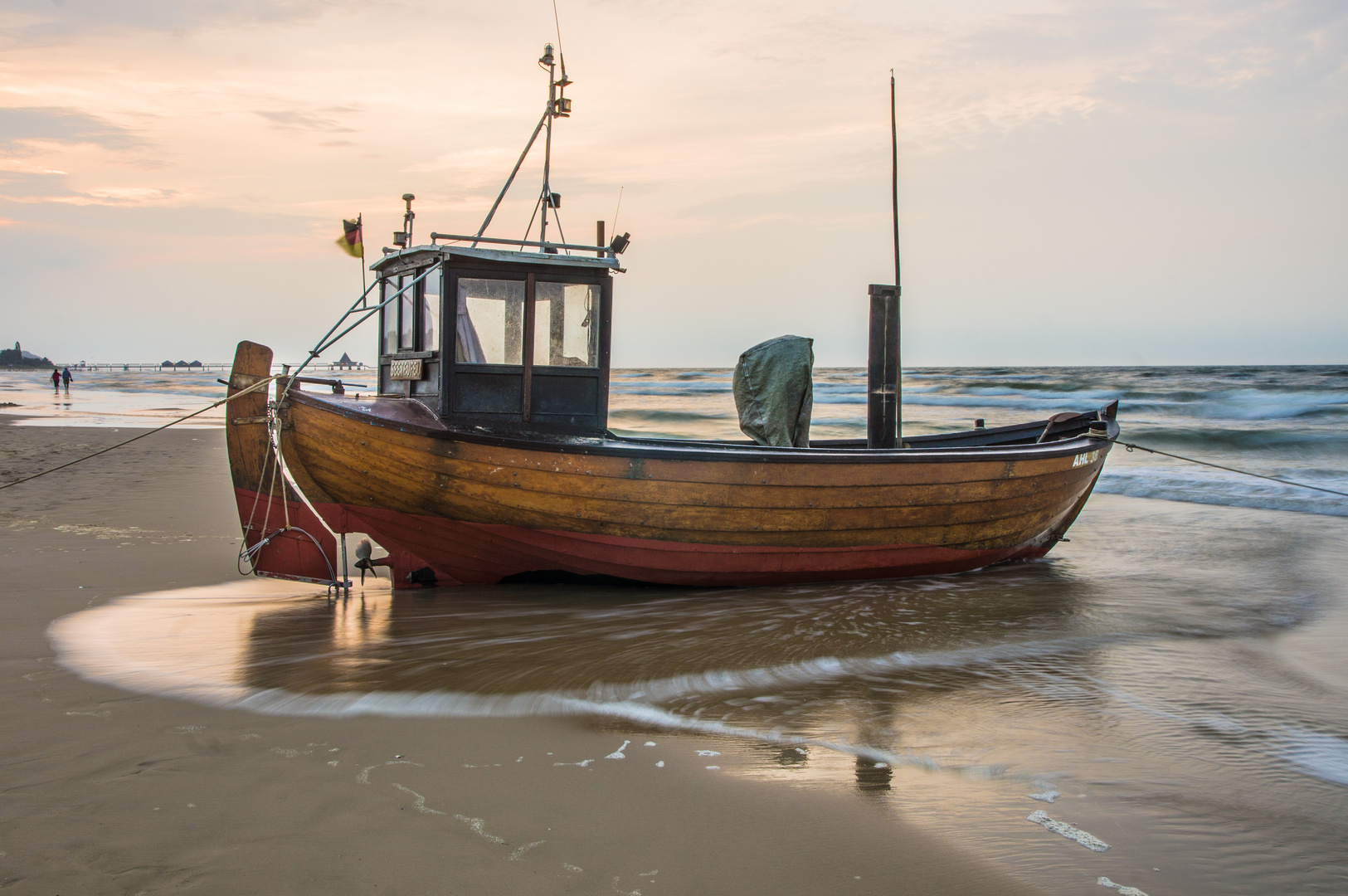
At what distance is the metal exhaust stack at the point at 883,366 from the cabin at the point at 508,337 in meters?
2.70

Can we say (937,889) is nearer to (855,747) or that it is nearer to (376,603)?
(855,747)

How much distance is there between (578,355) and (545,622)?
211 cm

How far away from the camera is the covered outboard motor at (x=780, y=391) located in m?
7.50

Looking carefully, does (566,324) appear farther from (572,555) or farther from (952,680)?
(952,680)

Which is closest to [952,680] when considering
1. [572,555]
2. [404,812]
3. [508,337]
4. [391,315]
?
[572,555]

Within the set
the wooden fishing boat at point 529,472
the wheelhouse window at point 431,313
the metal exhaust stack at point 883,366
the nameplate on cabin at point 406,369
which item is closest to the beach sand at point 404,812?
the wooden fishing boat at point 529,472

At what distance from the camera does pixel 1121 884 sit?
2.63 metres

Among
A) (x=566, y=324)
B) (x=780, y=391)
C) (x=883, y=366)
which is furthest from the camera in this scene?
(x=883, y=366)

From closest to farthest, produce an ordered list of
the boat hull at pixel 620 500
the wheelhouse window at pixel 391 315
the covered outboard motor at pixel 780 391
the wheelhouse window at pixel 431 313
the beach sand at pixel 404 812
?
the beach sand at pixel 404 812
the boat hull at pixel 620 500
the wheelhouse window at pixel 431 313
the wheelhouse window at pixel 391 315
the covered outboard motor at pixel 780 391

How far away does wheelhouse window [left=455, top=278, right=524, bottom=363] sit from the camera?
21.0 ft

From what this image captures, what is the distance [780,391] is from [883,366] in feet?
3.96

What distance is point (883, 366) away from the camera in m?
8.09

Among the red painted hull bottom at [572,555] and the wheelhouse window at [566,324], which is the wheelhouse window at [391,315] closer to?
the wheelhouse window at [566,324]

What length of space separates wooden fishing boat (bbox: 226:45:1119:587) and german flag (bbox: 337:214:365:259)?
0.48m
